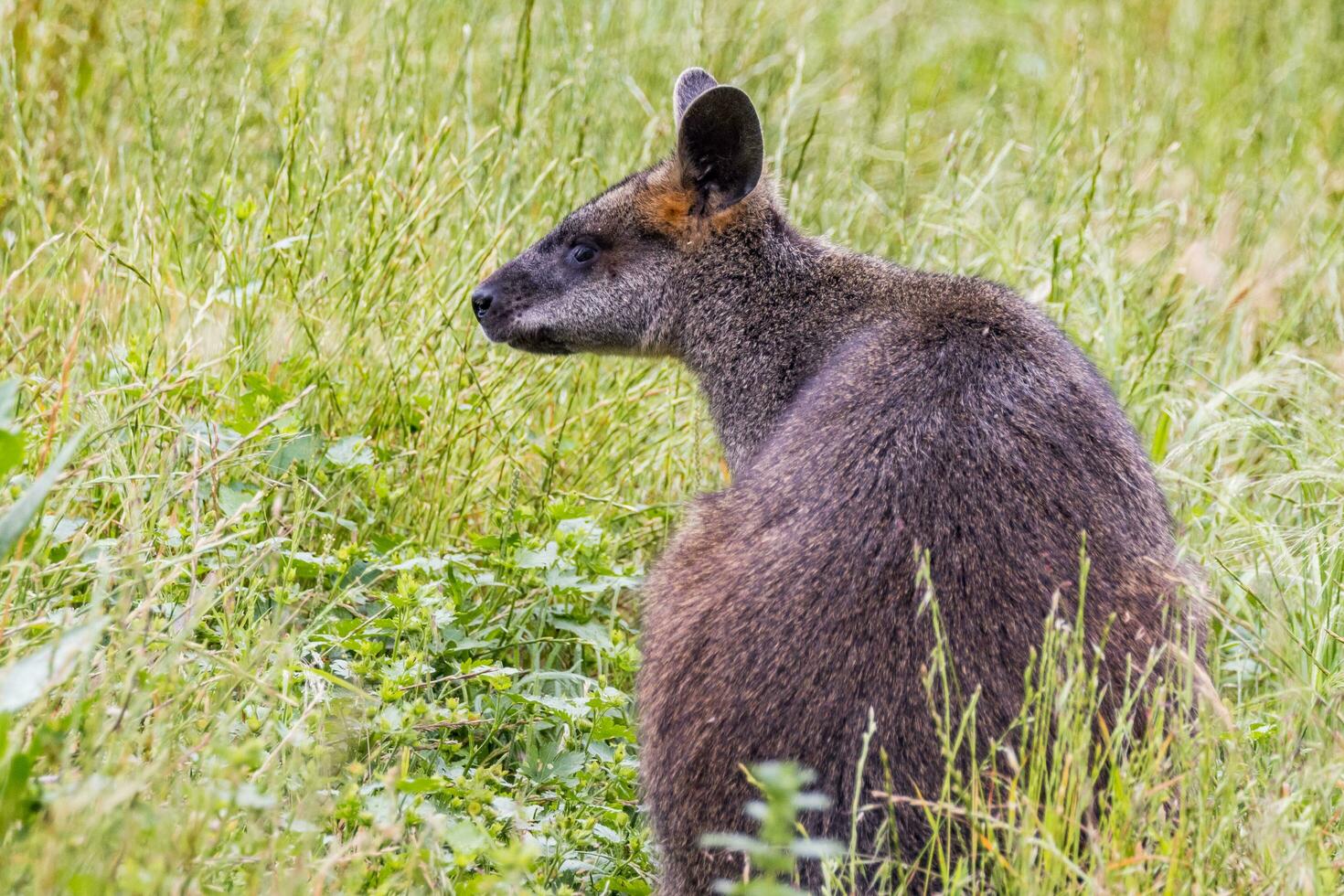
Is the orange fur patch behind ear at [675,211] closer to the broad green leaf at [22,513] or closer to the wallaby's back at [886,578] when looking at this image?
the wallaby's back at [886,578]

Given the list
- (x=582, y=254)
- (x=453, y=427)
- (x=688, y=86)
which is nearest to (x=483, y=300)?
(x=582, y=254)

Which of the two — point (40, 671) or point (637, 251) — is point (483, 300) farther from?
point (40, 671)

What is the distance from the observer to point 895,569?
9.53 feet

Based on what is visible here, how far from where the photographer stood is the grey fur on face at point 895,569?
9.26 feet

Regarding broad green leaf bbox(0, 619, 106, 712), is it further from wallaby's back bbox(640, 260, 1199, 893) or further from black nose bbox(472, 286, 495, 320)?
black nose bbox(472, 286, 495, 320)

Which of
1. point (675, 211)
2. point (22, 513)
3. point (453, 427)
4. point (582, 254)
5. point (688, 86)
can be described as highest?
point (688, 86)

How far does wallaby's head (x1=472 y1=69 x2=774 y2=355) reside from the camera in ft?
14.4

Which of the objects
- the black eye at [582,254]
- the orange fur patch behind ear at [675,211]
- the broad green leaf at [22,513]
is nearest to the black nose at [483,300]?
the black eye at [582,254]

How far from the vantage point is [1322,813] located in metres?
3.13

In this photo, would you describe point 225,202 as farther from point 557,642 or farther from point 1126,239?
point 1126,239

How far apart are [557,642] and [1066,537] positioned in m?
1.50

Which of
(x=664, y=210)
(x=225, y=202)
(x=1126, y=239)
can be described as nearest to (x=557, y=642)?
(x=664, y=210)

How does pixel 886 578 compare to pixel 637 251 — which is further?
pixel 637 251

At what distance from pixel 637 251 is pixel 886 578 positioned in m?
1.90
